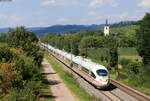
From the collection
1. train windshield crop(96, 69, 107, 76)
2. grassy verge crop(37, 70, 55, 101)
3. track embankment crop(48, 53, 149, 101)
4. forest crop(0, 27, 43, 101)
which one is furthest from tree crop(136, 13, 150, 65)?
forest crop(0, 27, 43, 101)

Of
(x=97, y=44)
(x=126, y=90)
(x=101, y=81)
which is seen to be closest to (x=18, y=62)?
(x=101, y=81)

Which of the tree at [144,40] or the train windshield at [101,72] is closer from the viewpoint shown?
the train windshield at [101,72]

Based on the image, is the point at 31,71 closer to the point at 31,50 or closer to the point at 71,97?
the point at 71,97

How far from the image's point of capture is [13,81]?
1078 inches

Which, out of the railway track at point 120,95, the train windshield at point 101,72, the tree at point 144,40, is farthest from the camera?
the tree at point 144,40

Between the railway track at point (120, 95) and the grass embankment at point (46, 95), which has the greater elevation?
the grass embankment at point (46, 95)

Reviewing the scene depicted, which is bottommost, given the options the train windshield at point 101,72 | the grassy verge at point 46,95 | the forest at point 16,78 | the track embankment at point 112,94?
the track embankment at point 112,94

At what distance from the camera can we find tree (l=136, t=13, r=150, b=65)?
66000 millimetres

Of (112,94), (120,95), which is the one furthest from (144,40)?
(120,95)

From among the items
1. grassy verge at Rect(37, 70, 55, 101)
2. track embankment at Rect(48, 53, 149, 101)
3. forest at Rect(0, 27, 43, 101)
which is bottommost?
track embankment at Rect(48, 53, 149, 101)

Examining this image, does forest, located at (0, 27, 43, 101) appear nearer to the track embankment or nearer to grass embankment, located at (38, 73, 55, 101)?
Answer: grass embankment, located at (38, 73, 55, 101)

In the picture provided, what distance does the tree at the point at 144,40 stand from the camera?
66000 millimetres

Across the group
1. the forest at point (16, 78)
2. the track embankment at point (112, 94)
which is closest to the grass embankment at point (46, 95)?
the forest at point (16, 78)

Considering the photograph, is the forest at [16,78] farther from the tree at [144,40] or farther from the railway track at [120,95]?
the tree at [144,40]
